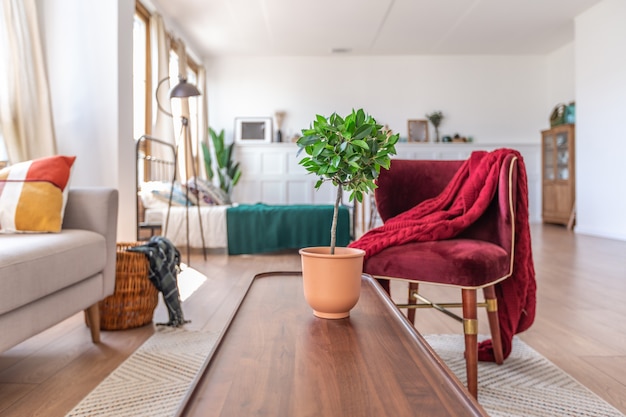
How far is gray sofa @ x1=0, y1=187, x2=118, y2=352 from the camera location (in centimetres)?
138

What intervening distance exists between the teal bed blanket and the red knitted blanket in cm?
283

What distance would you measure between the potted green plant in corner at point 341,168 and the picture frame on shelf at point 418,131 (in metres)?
7.21

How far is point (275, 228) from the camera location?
4602 millimetres

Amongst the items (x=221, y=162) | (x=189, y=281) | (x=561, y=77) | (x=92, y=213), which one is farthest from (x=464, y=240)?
(x=561, y=77)

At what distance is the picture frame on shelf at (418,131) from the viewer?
7996 mm

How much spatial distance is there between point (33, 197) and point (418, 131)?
6.92m

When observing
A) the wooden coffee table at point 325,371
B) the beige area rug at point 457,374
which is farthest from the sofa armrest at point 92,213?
the wooden coffee table at point 325,371

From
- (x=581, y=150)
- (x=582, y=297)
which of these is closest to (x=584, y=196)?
(x=581, y=150)

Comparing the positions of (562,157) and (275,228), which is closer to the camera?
(275,228)

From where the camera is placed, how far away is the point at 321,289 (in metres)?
1.00

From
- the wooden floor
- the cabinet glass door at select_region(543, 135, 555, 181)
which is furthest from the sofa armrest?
the cabinet glass door at select_region(543, 135, 555, 181)

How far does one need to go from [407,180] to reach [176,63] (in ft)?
17.5

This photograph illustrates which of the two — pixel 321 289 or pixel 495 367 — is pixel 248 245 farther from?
pixel 321 289

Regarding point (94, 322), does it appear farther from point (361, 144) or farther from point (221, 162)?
point (221, 162)
